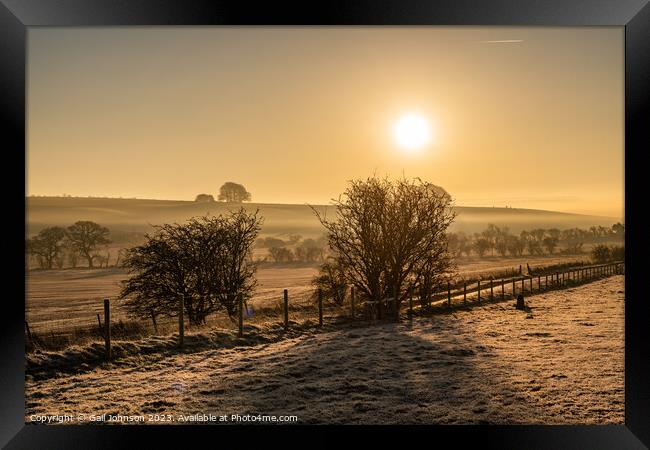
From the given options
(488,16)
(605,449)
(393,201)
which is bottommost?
(605,449)

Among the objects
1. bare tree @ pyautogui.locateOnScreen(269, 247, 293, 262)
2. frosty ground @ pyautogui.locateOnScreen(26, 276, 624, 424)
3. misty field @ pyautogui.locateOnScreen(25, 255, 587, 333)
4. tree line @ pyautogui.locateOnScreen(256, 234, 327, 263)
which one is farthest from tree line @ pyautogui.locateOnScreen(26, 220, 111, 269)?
frosty ground @ pyautogui.locateOnScreen(26, 276, 624, 424)

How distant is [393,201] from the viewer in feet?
27.9

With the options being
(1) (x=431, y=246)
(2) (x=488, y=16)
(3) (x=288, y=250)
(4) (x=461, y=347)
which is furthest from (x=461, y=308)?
(2) (x=488, y=16)

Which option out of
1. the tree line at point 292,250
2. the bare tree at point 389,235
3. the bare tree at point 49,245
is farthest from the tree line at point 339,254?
the tree line at point 292,250

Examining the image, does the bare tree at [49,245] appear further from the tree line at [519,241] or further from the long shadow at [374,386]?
the tree line at [519,241]

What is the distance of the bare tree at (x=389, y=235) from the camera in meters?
8.32

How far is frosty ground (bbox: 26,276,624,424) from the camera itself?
4.53 m

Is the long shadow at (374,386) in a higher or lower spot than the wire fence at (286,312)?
lower

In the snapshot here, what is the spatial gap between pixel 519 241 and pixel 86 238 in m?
10.4

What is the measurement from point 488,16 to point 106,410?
4961mm

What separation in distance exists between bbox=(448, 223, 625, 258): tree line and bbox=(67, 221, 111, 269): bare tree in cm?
772

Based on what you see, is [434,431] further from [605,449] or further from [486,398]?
[605,449]

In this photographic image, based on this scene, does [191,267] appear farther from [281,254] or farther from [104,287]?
[281,254]

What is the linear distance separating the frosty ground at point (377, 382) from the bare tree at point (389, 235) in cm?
207
